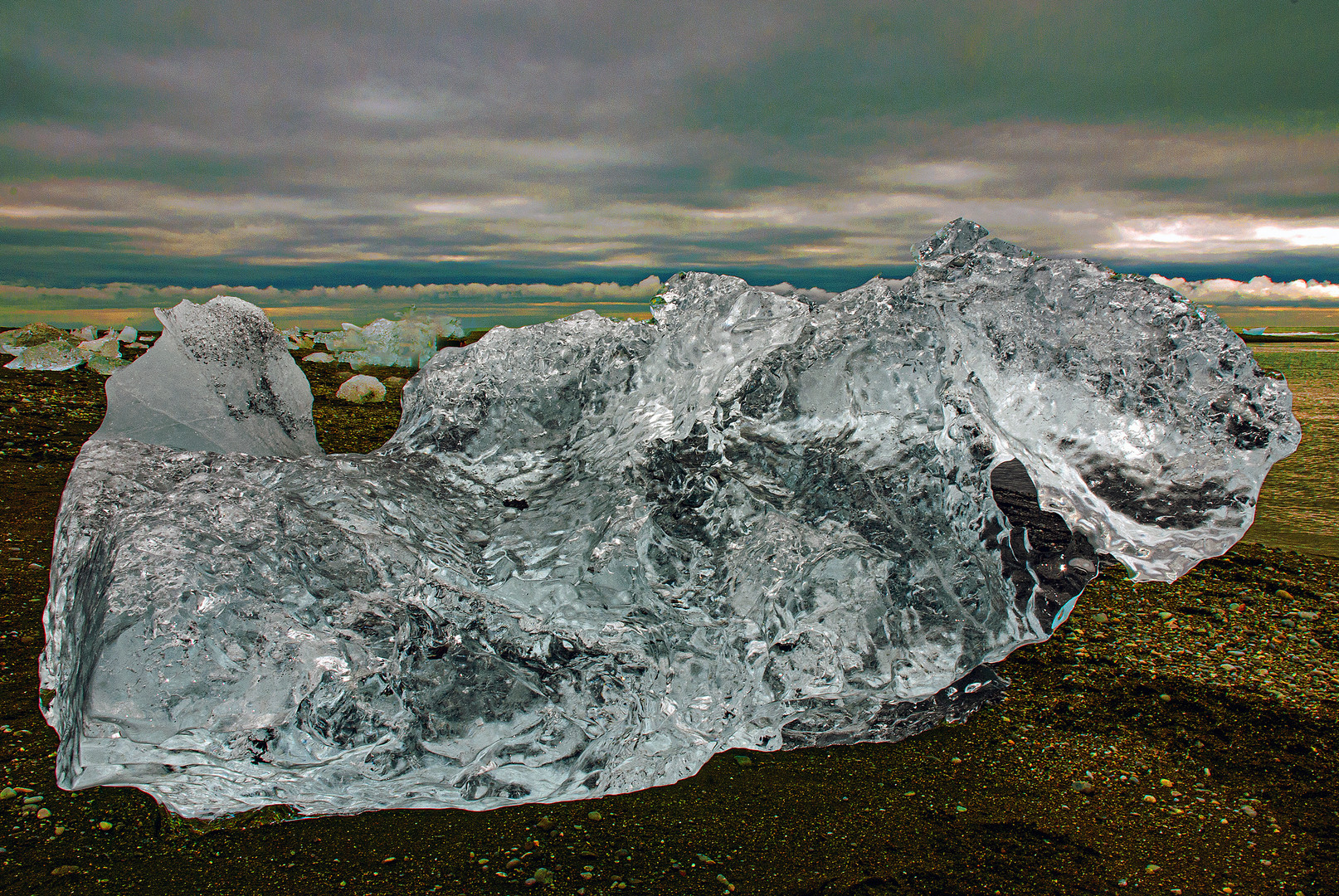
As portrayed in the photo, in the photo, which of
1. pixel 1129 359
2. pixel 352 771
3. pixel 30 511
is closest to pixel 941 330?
pixel 1129 359

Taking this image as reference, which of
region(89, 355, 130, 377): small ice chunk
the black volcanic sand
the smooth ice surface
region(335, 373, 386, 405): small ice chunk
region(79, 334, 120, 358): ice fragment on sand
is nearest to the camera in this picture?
the black volcanic sand

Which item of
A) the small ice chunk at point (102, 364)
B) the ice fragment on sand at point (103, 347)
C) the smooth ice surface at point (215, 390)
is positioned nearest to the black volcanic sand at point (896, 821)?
the smooth ice surface at point (215, 390)

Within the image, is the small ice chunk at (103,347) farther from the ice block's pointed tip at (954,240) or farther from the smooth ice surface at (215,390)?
the ice block's pointed tip at (954,240)

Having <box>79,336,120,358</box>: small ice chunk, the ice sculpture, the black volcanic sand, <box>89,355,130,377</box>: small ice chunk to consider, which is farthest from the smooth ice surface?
<box>79,336,120,358</box>: small ice chunk

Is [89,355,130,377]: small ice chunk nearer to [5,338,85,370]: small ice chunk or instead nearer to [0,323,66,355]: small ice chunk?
[5,338,85,370]: small ice chunk

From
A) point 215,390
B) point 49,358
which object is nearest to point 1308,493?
point 215,390

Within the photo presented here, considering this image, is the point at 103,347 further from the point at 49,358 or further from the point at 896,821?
the point at 896,821
